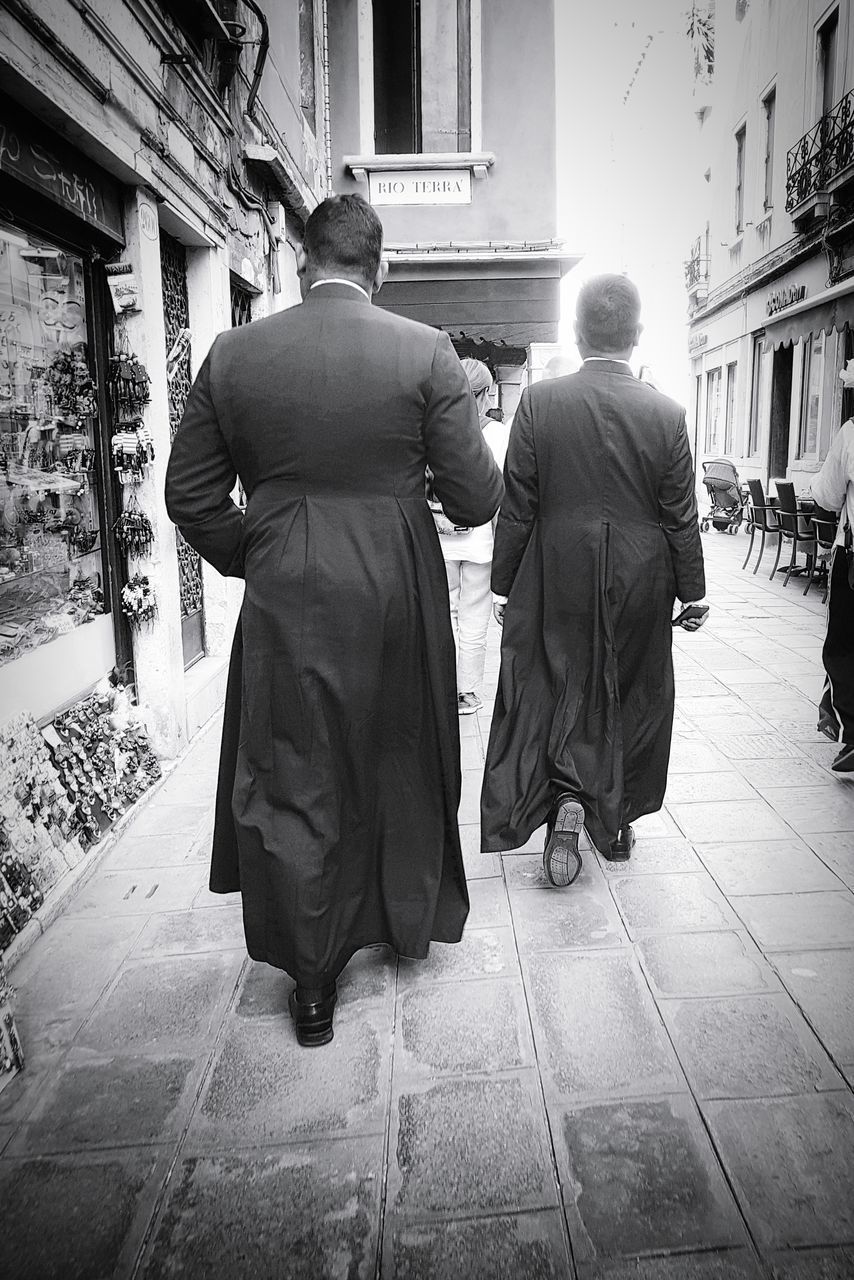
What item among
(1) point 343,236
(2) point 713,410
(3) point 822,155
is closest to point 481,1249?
(1) point 343,236

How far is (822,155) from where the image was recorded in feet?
44.7

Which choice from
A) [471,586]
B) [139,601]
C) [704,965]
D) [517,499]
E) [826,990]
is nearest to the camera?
[826,990]

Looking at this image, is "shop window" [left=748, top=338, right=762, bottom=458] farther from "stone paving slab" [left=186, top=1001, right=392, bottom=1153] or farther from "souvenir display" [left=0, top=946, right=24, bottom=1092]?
"souvenir display" [left=0, top=946, right=24, bottom=1092]

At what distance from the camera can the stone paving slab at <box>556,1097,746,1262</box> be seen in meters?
1.87

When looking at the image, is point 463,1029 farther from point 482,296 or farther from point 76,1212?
point 482,296

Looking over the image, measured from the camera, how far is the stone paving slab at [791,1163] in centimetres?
189

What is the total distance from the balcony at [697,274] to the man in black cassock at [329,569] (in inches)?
858

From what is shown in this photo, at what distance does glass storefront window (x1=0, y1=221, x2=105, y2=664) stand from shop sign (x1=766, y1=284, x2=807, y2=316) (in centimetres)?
1389

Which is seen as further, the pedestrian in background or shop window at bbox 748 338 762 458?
shop window at bbox 748 338 762 458

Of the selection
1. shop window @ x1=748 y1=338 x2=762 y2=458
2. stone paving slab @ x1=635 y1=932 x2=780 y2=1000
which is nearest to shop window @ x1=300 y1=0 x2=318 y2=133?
stone paving slab @ x1=635 y1=932 x2=780 y2=1000

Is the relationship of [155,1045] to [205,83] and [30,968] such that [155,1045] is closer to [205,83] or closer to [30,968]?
[30,968]

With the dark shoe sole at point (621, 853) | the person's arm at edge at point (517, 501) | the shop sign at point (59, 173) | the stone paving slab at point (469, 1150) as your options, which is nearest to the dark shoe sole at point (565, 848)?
the dark shoe sole at point (621, 853)

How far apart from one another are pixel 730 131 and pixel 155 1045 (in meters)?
22.1

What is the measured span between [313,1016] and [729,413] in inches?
801
